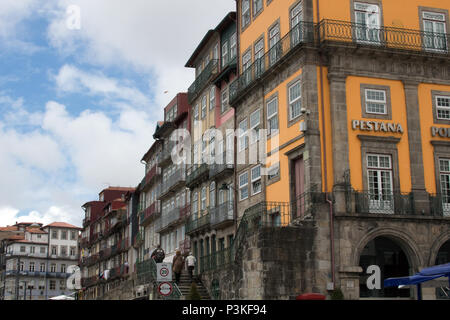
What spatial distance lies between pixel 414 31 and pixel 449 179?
20.2 ft

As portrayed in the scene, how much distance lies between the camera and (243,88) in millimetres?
30203

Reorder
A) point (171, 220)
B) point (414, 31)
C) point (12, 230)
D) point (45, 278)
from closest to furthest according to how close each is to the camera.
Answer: point (414, 31) < point (171, 220) < point (45, 278) < point (12, 230)

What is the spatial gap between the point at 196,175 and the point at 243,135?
25.1ft


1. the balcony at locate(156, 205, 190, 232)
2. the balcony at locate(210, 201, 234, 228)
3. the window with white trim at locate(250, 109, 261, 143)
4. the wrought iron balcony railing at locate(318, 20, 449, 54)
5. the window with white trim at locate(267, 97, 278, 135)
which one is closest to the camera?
the wrought iron balcony railing at locate(318, 20, 449, 54)

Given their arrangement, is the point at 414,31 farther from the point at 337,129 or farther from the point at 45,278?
the point at 45,278

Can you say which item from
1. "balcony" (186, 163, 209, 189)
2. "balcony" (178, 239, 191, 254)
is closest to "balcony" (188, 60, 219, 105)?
"balcony" (186, 163, 209, 189)

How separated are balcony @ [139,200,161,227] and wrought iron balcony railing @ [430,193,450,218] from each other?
29210mm

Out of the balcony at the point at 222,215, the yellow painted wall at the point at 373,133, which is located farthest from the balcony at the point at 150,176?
the yellow painted wall at the point at 373,133

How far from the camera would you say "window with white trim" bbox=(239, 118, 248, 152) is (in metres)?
30.3

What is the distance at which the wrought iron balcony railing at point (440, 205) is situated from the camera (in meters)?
24.1

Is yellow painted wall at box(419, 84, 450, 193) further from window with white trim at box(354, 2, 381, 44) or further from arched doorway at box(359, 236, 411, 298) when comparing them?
window with white trim at box(354, 2, 381, 44)

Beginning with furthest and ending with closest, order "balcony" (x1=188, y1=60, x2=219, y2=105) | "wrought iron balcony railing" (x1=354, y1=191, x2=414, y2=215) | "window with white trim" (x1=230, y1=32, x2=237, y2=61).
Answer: "balcony" (x1=188, y1=60, x2=219, y2=105) < "window with white trim" (x1=230, y1=32, x2=237, y2=61) < "wrought iron balcony railing" (x1=354, y1=191, x2=414, y2=215)

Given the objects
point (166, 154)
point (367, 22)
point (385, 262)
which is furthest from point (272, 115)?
point (166, 154)
